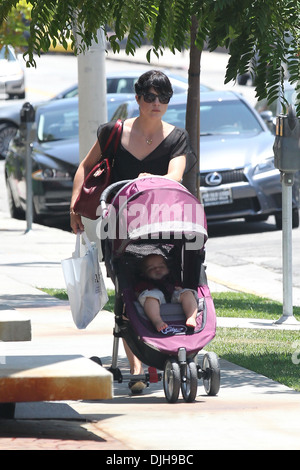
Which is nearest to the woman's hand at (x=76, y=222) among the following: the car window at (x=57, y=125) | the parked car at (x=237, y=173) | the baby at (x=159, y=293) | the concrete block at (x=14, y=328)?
the baby at (x=159, y=293)

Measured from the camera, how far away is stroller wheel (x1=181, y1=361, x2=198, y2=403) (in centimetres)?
653

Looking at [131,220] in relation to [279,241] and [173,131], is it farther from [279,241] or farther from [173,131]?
[279,241]

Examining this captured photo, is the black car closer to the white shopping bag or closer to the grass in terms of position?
the grass

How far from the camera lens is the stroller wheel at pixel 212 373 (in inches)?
264

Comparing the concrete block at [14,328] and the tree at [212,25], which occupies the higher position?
the tree at [212,25]

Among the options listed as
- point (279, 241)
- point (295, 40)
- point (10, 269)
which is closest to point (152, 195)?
point (295, 40)

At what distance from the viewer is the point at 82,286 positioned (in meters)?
7.12

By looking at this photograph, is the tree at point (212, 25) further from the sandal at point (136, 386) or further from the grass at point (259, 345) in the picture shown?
the sandal at point (136, 386)

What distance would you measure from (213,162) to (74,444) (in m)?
10.3

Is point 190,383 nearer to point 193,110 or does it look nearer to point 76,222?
point 76,222

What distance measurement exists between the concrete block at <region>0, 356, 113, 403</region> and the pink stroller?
3.25 ft

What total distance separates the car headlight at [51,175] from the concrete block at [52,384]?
10.4 m

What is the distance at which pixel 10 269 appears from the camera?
41.0 ft

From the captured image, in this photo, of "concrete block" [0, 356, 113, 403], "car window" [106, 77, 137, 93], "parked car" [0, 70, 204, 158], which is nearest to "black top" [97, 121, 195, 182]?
"concrete block" [0, 356, 113, 403]
